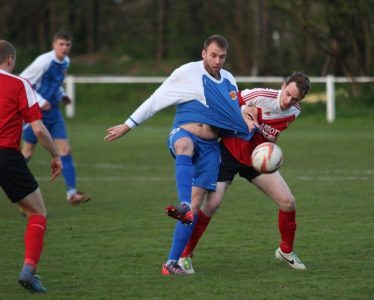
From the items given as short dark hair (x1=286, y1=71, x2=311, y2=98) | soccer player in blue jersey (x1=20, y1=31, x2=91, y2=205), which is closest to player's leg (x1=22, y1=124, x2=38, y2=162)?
soccer player in blue jersey (x1=20, y1=31, x2=91, y2=205)

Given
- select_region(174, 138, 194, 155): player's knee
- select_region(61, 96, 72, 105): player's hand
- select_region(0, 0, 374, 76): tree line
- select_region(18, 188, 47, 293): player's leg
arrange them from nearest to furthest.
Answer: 1. select_region(18, 188, 47, 293): player's leg
2. select_region(174, 138, 194, 155): player's knee
3. select_region(61, 96, 72, 105): player's hand
4. select_region(0, 0, 374, 76): tree line

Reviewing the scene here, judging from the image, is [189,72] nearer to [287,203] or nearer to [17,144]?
[287,203]

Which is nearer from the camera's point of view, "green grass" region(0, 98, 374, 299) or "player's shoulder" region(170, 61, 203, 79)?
"green grass" region(0, 98, 374, 299)

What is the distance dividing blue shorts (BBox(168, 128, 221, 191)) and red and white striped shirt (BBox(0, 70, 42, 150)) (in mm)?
1192

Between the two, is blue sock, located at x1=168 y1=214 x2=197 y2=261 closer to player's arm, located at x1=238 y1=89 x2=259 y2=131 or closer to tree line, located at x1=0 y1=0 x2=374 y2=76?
player's arm, located at x1=238 y1=89 x2=259 y2=131

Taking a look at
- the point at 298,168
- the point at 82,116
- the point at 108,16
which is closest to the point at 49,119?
the point at 298,168

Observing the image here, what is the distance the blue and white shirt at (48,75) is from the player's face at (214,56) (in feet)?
16.7

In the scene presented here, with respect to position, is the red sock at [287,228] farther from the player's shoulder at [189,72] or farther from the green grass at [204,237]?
the player's shoulder at [189,72]

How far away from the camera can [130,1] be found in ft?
136

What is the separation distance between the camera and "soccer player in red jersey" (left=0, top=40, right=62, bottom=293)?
22.9 ft

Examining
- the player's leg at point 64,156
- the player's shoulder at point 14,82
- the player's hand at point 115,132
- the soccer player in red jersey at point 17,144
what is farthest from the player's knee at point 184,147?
the player's leg at point 64,156

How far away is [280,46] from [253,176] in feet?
89.1

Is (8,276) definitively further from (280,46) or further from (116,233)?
(280,46)

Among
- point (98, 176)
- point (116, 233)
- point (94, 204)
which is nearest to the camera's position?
point (116, 233)
